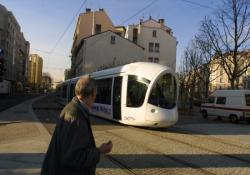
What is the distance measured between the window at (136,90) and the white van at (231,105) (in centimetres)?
1358

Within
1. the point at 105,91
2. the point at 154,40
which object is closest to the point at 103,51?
the point at 154,40

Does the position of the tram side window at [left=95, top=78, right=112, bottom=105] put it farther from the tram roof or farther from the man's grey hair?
the man's grey hair

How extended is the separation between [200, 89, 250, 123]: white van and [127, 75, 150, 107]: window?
13580 millimetres

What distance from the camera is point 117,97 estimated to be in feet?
66.2

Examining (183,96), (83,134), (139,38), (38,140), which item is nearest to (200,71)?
(183,96)

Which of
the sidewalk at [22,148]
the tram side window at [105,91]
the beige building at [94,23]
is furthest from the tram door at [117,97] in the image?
the beige building at [94,23]

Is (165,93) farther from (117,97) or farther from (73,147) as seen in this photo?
(73,147)

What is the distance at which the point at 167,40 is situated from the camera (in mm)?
85625

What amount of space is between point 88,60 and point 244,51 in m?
30.7

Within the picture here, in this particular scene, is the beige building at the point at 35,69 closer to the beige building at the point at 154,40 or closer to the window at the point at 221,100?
the beige building at the point at 154,40

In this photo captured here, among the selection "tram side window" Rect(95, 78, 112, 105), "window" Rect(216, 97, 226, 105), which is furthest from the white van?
"tram side window" Rect(95, 78, 112, 105)

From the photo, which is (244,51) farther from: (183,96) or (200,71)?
(200,71)

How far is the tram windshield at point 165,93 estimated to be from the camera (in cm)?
1800

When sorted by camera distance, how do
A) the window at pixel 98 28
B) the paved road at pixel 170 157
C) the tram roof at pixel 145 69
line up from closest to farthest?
the paved road at pixel 170 157 → the tram roof at pixel 145 69 → the window at pixel 98 28
